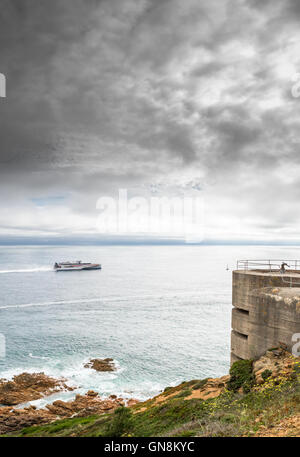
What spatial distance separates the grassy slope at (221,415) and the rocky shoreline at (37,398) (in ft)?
23.6

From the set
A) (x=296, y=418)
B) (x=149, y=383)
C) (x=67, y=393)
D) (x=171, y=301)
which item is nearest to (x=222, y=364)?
(x=149, y=383)

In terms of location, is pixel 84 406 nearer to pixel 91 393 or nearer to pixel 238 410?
pixel 91 393

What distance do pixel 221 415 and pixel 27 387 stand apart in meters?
24.1

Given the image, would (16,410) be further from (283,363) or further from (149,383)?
(283,363)

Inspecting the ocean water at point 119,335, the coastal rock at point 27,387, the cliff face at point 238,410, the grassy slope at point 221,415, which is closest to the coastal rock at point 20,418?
the coastal rock at point 27,387

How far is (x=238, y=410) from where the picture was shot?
927 cm

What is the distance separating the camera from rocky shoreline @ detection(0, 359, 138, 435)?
834 inches

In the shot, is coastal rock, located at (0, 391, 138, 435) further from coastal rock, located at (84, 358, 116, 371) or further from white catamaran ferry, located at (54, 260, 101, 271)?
white catamaran ferry, located at (54, 260, 101, 271)

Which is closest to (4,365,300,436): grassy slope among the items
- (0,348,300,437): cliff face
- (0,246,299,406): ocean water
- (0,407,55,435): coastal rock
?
(0,348,300,437): cliff face

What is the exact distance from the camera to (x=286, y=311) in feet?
42.4

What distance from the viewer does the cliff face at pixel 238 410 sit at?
7640mm

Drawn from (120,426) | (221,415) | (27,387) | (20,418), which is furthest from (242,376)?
(27,387)

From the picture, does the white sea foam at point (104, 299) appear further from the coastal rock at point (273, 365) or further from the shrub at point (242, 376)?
the coastal rock at point (273, 365)

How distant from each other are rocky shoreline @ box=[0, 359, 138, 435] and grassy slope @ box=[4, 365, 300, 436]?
7198mm
